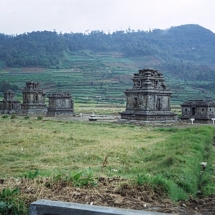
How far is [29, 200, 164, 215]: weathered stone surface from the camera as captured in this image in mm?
5238

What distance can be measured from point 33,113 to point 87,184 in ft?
177

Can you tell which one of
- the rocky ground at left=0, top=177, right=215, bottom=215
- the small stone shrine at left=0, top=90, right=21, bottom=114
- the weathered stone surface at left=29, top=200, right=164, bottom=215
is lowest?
the small stone shrine at left=0, top=90, right=21, bottom=114

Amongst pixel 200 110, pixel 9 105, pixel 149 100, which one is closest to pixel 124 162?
pixel 149 100

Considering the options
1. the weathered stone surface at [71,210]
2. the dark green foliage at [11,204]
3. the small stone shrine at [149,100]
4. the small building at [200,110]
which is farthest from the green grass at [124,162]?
the small building at [200,110]

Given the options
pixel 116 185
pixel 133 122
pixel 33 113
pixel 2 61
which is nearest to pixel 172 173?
pixel 116 185

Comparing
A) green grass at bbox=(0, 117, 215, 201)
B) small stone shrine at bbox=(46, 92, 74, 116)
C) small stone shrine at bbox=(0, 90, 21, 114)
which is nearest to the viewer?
green grass at bbox=(0, 117, 215, 201)

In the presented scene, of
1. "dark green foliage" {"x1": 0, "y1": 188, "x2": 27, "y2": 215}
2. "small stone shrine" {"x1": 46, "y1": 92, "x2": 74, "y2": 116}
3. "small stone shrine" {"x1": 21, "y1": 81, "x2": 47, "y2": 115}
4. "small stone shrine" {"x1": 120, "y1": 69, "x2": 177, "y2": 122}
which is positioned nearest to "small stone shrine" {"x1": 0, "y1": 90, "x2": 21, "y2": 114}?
"small stone shrine" {"x1": 21, "y1": 81, "x2": 47, "y2": 115}

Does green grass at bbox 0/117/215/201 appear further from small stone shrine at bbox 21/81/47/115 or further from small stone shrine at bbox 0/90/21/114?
small stone shrine at bbox 0/90/21/114

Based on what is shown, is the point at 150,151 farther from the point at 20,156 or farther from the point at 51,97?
the point at 51,97

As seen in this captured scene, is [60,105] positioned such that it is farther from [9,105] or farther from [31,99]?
[9,105]

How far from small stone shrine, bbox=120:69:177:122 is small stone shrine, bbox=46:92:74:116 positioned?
A: 1487 cm

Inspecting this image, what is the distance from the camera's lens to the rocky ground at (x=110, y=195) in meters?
7.14

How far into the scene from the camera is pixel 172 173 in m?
11.0

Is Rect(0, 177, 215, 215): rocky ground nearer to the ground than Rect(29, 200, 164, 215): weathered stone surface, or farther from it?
nearer to the ground
